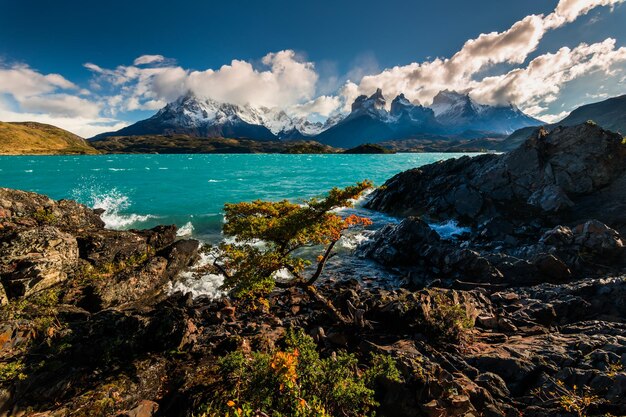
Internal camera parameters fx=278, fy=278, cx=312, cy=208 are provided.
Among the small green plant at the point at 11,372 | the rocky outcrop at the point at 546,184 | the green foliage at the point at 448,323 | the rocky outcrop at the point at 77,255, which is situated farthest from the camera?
the rocky outcrop at the point at 546,184

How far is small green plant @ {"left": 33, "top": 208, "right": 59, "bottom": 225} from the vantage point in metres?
25.5

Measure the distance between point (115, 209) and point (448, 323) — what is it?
54.2 metres

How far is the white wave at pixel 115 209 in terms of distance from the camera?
4078cm

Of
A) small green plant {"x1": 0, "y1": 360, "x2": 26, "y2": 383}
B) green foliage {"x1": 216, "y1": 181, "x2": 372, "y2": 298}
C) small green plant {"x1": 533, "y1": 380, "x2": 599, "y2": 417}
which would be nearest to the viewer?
small green plant {"x1": 533, "y1": 380, "x2": 599, "y2": 417}

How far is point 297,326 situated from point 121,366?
767cm

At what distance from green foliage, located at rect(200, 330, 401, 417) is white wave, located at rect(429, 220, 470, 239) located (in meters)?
30.6

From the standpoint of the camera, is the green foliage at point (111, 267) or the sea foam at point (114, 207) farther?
the sea foam at point (114, 207)

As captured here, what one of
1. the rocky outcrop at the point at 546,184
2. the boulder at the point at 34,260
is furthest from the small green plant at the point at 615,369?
the boulder at the point at 34,260

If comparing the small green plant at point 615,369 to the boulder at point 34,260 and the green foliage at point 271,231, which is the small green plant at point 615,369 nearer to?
the green foliage at point 271,231

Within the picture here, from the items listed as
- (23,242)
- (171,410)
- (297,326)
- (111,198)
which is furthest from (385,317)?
(111,198)

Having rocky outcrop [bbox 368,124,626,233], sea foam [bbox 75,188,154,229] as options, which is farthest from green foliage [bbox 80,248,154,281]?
rocky outcrop [bbox 368,124,626,233]

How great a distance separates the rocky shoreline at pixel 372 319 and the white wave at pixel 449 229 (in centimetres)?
265

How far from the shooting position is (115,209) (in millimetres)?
48406

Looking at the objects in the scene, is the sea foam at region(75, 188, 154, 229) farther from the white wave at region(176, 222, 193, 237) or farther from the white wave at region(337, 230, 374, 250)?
the white wave at region(337, 230, 374, 250)
